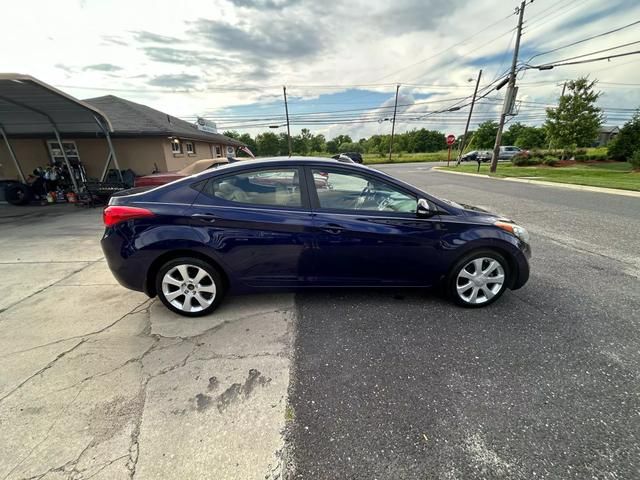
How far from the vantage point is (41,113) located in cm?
934

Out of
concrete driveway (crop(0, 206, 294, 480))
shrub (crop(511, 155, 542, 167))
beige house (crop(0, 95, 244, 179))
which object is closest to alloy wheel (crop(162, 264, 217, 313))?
concrete driveway (crop(0, 206, 294, 480))

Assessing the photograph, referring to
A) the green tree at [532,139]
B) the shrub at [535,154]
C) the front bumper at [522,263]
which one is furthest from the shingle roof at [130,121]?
the green tree at [532,139]

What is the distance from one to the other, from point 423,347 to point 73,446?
252 centimetres

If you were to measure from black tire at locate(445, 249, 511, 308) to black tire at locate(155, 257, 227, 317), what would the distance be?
7.99 ft

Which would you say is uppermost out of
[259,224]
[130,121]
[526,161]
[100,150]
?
[130,121]

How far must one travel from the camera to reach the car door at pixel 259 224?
2686 millimetres

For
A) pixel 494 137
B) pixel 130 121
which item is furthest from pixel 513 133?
pixel 130 121

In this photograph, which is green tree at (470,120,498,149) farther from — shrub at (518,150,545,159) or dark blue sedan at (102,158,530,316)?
dark blue sedan at (102,158,530,316)

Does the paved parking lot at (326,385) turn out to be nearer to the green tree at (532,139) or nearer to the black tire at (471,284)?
the black tire at (471,284)

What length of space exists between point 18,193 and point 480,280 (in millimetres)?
15224

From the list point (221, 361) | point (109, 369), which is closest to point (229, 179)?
point (221, 361)

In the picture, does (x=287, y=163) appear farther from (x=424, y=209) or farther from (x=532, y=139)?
(x=532, y=139)

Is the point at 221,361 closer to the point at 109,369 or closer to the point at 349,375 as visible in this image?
the point at 109,369

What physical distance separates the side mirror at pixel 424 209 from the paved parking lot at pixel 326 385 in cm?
102
